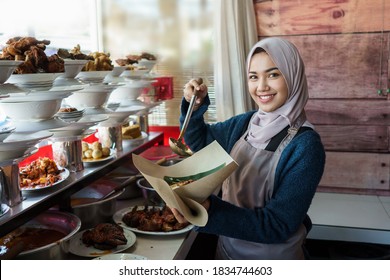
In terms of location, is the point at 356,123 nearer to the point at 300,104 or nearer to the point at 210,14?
the point at 210,14

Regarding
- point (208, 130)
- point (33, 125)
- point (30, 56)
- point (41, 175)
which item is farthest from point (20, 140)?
point (208, 130)

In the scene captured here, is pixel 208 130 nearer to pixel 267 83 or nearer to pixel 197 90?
pixel 197 90

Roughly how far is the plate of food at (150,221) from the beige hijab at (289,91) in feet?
1.13

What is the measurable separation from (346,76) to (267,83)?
1237mm

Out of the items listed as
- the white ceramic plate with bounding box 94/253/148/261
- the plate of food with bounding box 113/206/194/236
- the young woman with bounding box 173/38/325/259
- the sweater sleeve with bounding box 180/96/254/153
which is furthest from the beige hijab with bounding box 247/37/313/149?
the white ceramic plate with bounding box 94/253/148/261

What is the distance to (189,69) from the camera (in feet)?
7.90

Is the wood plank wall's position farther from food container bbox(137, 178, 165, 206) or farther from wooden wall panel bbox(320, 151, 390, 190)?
food container bbox(137, 178, 165, 206)

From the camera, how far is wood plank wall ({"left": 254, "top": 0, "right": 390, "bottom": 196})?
6.97 feet

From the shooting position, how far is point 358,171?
7.50 ft

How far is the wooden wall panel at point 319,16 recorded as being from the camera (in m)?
2.10

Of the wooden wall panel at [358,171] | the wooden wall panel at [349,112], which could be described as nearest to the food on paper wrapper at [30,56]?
the wooden wall panel at [349,112]
